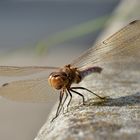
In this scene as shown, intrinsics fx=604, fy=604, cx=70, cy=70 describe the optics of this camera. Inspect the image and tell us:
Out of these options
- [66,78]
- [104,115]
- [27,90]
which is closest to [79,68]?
[66,78]

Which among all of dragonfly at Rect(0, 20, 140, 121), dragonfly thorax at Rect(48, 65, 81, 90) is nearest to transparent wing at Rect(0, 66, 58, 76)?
dragonfly at Rect(0, 20, 140, 121)

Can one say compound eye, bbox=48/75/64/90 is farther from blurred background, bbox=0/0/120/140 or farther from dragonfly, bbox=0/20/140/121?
blurred background, bbox=0/0/120/140

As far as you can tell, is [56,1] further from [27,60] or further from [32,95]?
[32,95]

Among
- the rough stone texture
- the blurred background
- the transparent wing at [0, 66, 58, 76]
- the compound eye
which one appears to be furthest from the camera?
the blurred background

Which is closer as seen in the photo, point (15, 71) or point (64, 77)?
point (64, 77)

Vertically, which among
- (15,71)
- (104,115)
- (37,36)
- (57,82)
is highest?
(37,36)

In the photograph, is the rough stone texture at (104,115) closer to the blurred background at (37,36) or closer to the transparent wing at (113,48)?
the transparent wing at (113,48)

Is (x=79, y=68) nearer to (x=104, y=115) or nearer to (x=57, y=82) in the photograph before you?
(x=57, y=82)

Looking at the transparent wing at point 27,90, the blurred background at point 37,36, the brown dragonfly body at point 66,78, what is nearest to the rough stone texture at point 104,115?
the brown dragonfly body at point 66,78
